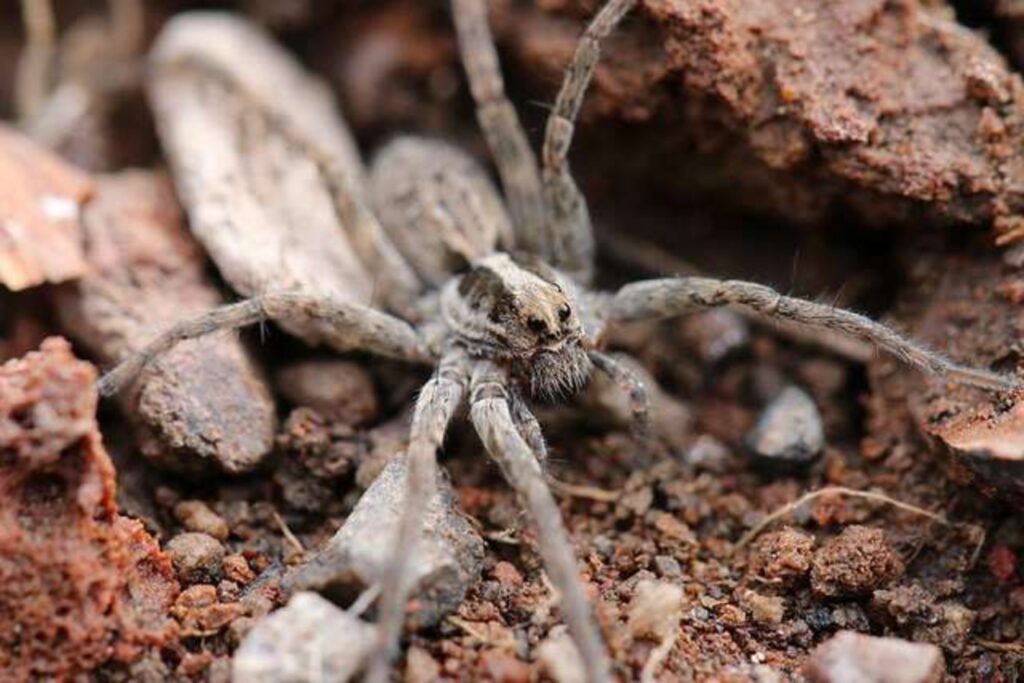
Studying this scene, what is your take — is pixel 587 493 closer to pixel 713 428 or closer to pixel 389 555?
pixel 713 428

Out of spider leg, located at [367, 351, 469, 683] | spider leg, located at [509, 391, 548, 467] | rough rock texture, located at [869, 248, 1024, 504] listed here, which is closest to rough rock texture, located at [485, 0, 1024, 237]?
rough rock texture, located at [869, 248, 1024, 504]

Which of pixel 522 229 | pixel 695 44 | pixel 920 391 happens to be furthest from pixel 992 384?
pixel 522 229

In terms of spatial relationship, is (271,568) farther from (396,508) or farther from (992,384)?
(992,384)

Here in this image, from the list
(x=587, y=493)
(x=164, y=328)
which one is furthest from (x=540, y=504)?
(x=164, y=328)

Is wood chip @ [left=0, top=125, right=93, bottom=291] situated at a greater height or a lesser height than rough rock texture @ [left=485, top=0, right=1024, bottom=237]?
lesser

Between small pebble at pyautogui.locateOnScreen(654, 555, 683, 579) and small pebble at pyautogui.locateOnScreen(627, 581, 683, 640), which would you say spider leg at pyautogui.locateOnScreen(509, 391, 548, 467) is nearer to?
small pebble at pyautogui.locateOnScreen(654, 555, 683, 579)

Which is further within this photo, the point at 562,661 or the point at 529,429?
the point at 529,429

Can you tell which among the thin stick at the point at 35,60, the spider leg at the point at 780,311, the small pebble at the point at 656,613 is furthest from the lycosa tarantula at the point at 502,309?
A: the thin stick at the point at 35,60
